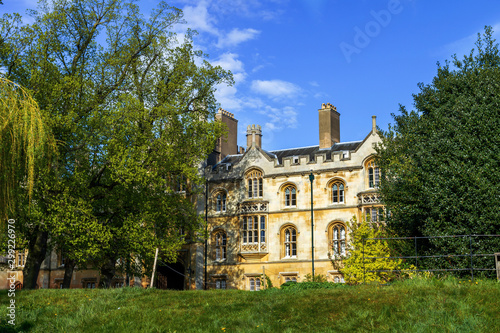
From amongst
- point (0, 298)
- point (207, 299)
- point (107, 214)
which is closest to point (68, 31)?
point (107, 214)

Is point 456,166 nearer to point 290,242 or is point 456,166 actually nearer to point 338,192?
point 338,192

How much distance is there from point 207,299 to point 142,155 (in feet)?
42.2

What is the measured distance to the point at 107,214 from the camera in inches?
1221

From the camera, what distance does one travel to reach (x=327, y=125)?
45375mm

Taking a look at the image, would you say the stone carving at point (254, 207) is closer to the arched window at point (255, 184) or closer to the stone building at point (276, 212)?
the stone building at point (276, 212)

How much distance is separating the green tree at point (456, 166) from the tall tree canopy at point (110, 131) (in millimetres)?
11822

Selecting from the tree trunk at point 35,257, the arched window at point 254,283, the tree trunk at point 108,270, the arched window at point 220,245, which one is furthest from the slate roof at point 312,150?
the tree trunk at point 35,257

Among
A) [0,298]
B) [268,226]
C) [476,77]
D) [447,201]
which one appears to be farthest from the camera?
[268,226]

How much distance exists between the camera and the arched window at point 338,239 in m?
40.9

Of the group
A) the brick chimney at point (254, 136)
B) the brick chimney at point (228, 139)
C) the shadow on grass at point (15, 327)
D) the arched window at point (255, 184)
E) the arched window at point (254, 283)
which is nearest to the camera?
the shadow on grass at point (15, 327)

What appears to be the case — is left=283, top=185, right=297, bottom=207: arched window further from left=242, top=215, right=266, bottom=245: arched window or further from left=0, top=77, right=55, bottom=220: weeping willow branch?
left=0, top=77, right=55, bottom=220: weeping willow branch

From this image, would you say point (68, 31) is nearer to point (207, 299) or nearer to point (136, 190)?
point (136, 190)

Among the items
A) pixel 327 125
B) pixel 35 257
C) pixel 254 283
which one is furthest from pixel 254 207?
pixel 35 257

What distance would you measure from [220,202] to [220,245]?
3455 millimetres
